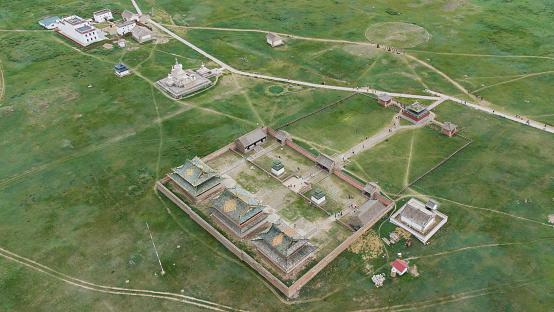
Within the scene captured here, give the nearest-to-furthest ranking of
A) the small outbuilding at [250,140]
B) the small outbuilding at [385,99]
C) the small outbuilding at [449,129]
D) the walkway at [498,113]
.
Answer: the small outbuilding at [250,140], the small outbuilding at [449,129], the walkway at [498,113], the small outbuilding at [385,99]

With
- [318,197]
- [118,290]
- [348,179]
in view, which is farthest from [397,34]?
[118,290]

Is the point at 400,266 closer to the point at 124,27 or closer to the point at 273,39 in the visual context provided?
the point at 273,39

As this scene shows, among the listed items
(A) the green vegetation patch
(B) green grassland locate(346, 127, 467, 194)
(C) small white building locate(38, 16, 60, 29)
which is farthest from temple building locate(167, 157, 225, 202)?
(C) small white building locate(38, 16, 60, 29)

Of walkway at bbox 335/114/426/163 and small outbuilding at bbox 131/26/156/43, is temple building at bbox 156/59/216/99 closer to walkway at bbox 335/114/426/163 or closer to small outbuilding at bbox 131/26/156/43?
small outbuilding at bbox 131/26/156/43

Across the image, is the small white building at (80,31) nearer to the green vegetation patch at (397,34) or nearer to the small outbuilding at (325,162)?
the green vegetation patch at (397,34)

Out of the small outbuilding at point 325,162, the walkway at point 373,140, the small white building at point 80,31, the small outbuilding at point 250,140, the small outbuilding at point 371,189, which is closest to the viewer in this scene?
the small outbuilding at point 371,189

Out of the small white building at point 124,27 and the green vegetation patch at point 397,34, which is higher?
the green vegetation patch at point 397,34

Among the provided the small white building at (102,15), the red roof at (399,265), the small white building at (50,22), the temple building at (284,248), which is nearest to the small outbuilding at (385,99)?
the red roof at (399,265)
